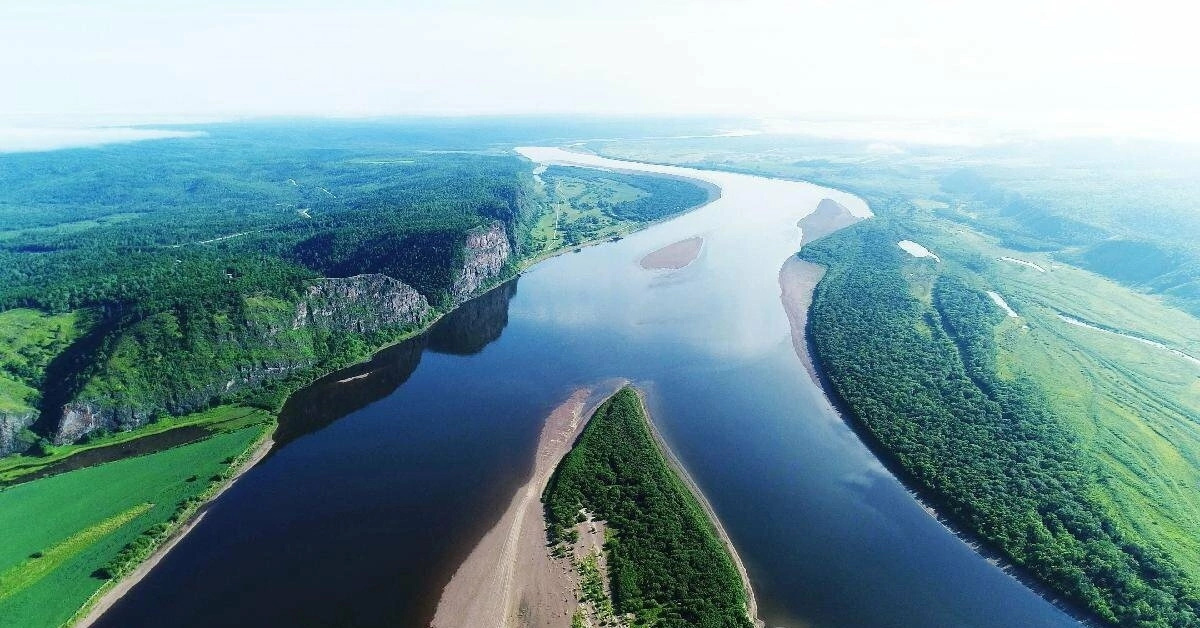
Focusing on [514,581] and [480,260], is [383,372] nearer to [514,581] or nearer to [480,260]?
[480,260]

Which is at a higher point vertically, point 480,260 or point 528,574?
point 480,260

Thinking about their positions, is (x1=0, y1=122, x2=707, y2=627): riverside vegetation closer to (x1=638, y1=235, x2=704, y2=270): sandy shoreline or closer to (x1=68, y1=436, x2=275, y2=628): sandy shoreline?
(x1=68, y1=436, x2=275, y2=628): sandy shoreline

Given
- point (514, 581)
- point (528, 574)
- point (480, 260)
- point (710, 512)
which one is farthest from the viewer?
point (480, 260)

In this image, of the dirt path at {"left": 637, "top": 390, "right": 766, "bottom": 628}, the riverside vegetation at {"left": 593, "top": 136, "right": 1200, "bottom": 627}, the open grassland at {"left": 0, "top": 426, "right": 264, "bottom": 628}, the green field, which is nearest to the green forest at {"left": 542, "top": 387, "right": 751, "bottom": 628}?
the dirt path at {"left": 637, "top": 390, "right": 766, "bottom": 628}

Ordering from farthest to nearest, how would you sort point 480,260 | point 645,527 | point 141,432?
point 480,260 → point 141,432 → point 645,527

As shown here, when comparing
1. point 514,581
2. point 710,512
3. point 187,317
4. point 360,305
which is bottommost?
point 514,581

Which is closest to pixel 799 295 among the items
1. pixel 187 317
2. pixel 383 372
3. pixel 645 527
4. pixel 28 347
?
pixel 645 527

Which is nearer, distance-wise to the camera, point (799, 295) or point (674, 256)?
point (799, 295)
